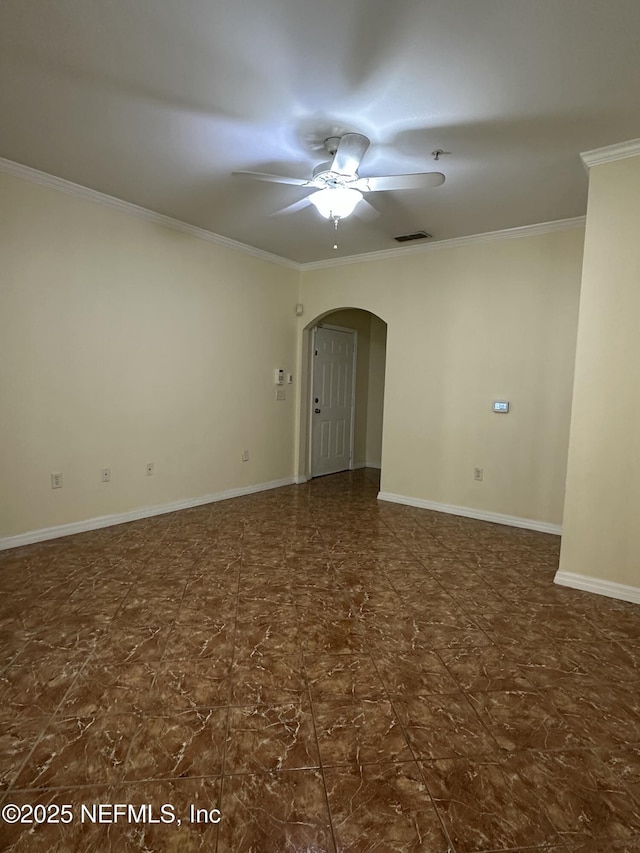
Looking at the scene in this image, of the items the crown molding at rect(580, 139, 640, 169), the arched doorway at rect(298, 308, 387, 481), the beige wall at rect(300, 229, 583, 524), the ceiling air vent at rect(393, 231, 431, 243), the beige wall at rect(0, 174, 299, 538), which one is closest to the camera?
the crown molding at rect(580, 139, 640, 169)

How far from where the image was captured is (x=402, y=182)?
102 inches

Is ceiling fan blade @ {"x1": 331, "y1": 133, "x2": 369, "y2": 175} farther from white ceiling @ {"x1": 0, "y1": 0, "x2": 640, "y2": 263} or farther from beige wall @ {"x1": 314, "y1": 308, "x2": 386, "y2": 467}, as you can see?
beige wall @ {"x1": 314, "y1": 308, "x2": 386, "y2": 467}

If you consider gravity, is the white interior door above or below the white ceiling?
below

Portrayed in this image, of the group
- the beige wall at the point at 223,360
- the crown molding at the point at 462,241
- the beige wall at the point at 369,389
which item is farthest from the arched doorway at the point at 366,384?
the beige wall at the point at 223,360

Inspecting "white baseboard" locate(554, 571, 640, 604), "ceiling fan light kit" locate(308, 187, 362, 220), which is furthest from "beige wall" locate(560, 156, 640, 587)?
"ceiling fan light kit" locate(308, 187, 362, 220)

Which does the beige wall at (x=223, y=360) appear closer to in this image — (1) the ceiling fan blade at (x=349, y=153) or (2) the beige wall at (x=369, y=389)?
(2) the beige wall at (x=369, y=389)

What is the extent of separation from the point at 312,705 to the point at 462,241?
422 cm

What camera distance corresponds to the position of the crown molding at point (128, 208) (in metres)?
3.25

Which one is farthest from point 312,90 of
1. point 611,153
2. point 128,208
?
point 128,208

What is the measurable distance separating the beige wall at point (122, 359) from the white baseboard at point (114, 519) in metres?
→ 0.05

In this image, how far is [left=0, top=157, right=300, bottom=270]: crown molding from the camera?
3.25 meters

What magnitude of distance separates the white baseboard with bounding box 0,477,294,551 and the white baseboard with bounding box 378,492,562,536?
1.55 metres

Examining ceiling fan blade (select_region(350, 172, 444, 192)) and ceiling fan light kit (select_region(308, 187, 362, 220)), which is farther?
ceiling fan light kit (select_region(308, 187, 362, 220))

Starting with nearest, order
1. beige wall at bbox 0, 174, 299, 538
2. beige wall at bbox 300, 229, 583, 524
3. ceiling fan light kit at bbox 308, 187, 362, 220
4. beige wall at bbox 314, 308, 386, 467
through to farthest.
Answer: ceiling fan light kit at bbox 308, 187, 362, 220
beige wall at bbox 0, 174, 299, 538
beige wall at bbox 300, 229, 583, 524
beige wall at bbox 314, 308, 386, 467
